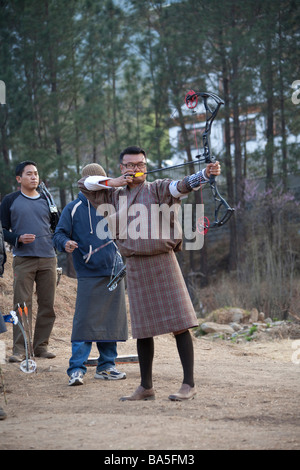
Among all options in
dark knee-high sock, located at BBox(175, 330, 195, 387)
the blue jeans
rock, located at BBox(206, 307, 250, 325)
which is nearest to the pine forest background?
rock, located at BBox(206, 307, 250, 325)

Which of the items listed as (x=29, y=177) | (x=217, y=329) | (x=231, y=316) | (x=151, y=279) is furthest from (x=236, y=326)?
(x=151, y=279)

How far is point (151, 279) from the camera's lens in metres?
4.47

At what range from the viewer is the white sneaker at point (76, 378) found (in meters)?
5.24

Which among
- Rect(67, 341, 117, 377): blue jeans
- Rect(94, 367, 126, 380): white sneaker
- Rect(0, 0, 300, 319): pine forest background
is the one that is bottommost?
Rect(94, 367, 126, 380): white sneaker

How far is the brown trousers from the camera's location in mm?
6406

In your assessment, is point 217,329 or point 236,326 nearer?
point 217,329

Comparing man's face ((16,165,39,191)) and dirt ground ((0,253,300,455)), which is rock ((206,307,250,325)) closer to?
dirt ground ((0,253,300,455))

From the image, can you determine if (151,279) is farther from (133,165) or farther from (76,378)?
(76,378)

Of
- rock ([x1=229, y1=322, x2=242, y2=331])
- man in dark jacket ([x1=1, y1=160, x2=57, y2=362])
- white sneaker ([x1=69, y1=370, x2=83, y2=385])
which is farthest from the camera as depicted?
rock ([x1=229, y1=322, x2=242, y2=331])

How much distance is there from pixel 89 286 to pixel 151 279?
99cm

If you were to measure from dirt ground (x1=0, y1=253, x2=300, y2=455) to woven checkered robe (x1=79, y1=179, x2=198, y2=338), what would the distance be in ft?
1.86

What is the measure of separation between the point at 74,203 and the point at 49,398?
1.65 meters

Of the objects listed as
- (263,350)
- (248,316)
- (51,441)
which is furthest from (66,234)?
(248,316)

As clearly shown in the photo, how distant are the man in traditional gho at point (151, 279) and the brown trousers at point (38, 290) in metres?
2.11
